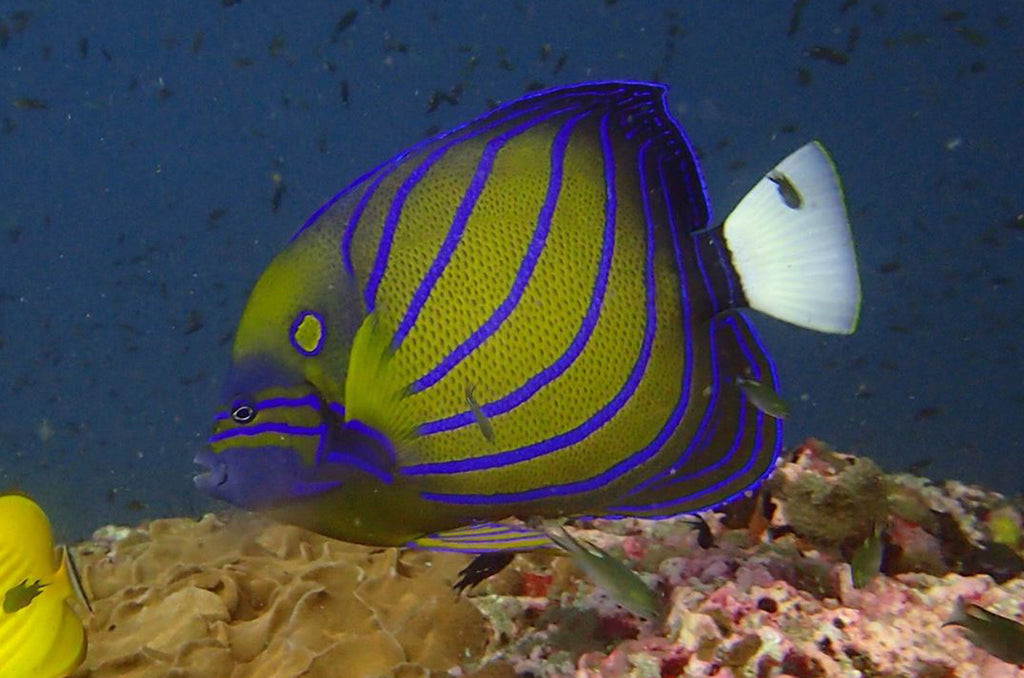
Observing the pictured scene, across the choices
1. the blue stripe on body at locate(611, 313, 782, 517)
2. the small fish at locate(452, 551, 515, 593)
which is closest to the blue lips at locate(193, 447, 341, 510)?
the blue stripe on body at locate(611, 313, 782, 517)

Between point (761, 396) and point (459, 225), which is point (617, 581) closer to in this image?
point (761, 396)

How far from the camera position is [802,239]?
1268 mm

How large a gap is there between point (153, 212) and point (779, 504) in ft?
145

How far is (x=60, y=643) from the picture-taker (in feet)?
6.92

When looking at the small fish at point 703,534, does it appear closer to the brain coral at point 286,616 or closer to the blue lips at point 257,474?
the brain coral at point 286,616

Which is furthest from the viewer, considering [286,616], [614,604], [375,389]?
[286,616]

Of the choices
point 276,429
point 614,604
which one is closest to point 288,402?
point 276,429

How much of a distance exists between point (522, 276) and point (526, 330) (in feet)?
0.29

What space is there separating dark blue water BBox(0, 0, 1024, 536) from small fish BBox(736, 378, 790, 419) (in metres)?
20.8

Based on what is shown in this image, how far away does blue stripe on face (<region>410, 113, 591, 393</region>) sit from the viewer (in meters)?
1.25

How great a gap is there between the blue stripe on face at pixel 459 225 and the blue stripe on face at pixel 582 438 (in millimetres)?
203

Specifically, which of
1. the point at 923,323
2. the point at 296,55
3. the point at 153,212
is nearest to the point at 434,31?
the point at 296,55

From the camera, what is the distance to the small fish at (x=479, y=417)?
124cm

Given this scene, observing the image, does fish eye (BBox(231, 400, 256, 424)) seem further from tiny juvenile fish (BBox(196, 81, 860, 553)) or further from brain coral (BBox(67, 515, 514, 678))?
brain coral (BBox(67, 515, 514, 678))
